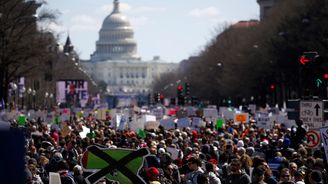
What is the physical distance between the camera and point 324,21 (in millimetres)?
64312

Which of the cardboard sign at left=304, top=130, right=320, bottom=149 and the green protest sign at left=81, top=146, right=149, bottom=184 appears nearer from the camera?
the green protest sign at left=81, top=146, right=149, bottom=184

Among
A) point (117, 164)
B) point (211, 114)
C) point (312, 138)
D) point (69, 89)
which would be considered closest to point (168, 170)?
point (117, 164)

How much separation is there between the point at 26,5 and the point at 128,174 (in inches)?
2171

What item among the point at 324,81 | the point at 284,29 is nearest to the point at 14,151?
the point at 324,81

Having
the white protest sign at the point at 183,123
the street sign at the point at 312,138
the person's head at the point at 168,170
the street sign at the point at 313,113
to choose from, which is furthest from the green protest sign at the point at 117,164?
the white protest sign at the point at 183,123

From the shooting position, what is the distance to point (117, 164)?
9.72 meters

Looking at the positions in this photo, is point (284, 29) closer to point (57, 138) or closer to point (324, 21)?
point (324, 21)

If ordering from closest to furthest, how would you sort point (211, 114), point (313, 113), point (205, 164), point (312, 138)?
point (205, 164)
point (312, 138)
point (313, 113)
point (211, 114)

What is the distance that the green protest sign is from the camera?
961 cm

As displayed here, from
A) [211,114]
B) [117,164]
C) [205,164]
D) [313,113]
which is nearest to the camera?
[117,164]

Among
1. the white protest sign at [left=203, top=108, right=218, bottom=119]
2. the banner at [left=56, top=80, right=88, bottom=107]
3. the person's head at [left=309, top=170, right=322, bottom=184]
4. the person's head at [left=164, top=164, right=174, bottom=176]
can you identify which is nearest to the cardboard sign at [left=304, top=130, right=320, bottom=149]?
the person's head at [left=164, top=164, right=174, bottom=176]

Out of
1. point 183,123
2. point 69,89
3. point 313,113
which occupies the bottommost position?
point 183,123

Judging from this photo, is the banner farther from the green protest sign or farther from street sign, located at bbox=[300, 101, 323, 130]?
the green protest sign

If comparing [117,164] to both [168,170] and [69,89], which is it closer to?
[168,170]
